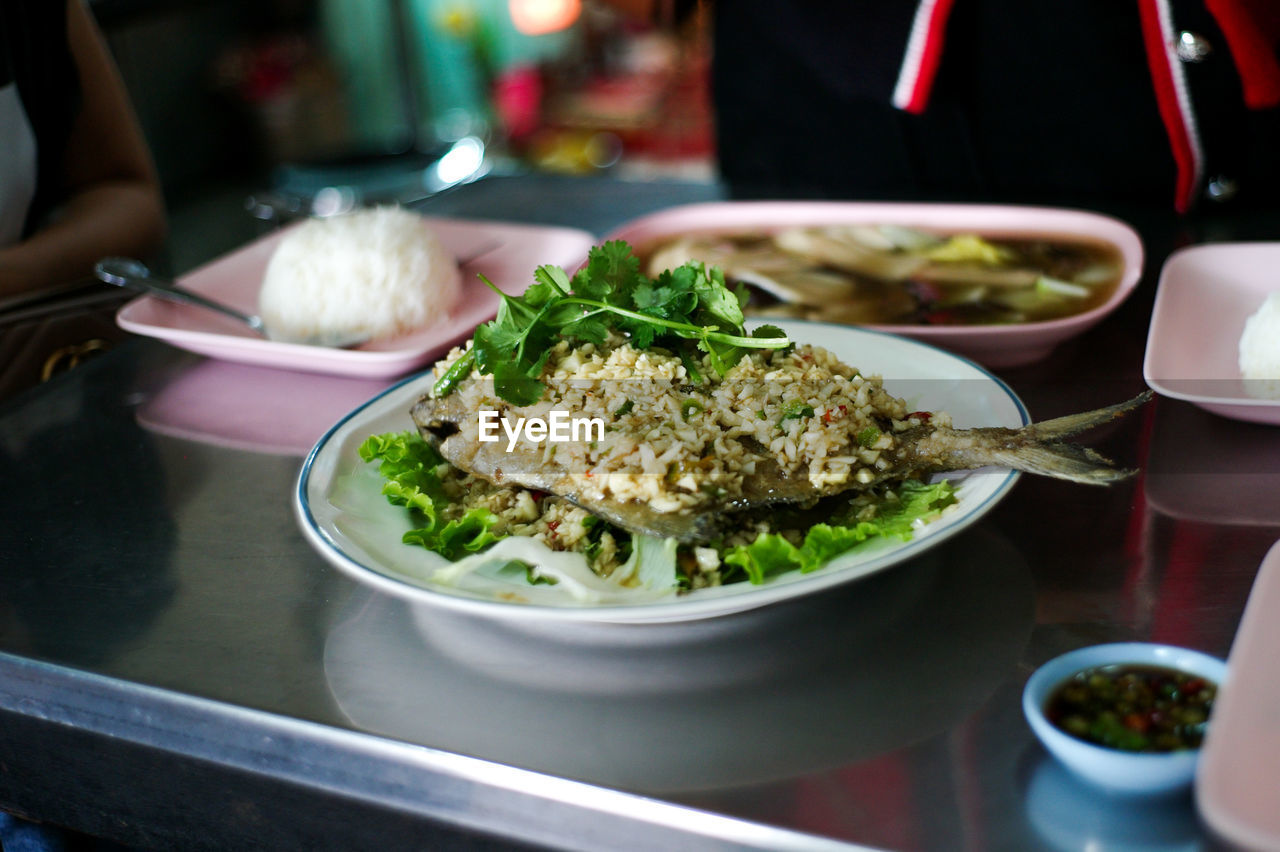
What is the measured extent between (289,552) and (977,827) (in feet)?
2.63

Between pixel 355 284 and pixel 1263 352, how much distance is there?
51.3 inches

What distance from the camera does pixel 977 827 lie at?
2.50 feet

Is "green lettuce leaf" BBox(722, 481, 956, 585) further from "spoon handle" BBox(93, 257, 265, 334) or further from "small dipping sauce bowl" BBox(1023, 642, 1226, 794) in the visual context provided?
"spoon handle" BBox(93, 257, 265, 334)

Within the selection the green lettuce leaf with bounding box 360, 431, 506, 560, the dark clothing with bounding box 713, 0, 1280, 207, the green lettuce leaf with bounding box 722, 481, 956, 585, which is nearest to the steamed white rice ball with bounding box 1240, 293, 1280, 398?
the green lettuce leaf with bounding box 722, 481, 956, 585

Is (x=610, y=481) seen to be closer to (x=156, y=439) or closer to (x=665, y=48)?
(x=156, y=439)

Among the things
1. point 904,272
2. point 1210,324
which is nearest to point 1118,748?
point 1210,324

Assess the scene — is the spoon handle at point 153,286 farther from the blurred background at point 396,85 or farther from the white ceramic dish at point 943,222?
the blurred background at point 396,85

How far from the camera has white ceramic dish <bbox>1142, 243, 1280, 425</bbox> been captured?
1230 millimetres

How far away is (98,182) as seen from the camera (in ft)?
7.66

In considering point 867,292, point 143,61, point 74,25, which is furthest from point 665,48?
point 867,292

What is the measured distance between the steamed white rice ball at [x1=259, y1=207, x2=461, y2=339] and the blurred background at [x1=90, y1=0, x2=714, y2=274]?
2802mm

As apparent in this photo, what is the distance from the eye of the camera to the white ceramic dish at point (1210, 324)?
1.23m

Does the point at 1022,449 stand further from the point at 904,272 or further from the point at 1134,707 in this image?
the point at 904,272

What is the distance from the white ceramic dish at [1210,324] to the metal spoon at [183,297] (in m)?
1.17
